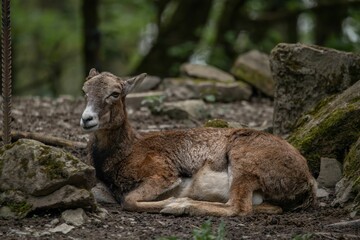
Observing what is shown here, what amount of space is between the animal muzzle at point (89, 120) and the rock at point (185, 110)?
4.12 metres

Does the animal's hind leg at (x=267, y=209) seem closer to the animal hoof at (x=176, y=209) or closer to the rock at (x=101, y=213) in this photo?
the animal hoof at (x=176, y=209)

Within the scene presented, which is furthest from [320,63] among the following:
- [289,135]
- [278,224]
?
[278,224]

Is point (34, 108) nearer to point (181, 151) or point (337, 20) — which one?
point (181, 151)

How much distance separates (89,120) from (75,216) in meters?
1.15

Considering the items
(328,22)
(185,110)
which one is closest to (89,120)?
(185,110)

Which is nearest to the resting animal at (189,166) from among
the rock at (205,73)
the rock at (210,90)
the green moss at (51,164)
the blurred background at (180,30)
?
the green moss at (51,164)

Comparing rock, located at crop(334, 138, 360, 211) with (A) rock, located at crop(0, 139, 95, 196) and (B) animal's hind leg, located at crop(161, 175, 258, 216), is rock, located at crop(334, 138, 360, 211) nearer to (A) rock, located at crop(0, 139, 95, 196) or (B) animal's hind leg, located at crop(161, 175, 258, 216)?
(B) animal's hind leg, located at crop(161, 175, 258, 216)

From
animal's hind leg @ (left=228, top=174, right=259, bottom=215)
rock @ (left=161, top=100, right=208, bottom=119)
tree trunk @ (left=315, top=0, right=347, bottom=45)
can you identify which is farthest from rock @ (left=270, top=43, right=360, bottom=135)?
tree trunk @ (left=315, top=0, right=347, bottom=45)

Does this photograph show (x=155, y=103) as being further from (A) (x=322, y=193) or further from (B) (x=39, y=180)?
(B) (x=39, y=180)

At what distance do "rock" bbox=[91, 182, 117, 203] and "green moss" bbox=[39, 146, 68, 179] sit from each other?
1.07 meters

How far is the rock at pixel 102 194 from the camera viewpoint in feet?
27.7

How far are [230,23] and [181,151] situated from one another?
11253mm

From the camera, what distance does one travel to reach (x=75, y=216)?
7.37m

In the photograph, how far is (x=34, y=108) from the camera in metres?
13.6
